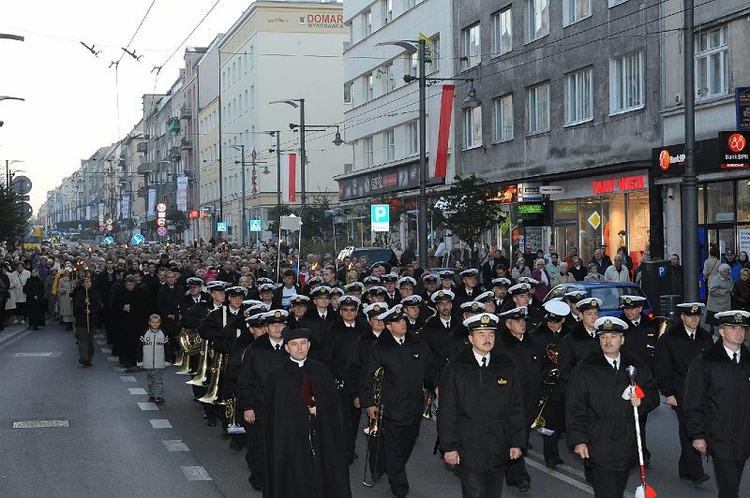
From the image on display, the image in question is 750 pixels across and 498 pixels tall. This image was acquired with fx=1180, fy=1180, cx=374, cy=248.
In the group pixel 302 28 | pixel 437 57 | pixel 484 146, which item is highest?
pixel 302 28

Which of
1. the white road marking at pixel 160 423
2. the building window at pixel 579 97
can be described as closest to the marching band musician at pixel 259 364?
the white road marking at pixel 160 423

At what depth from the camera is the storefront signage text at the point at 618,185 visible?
2977 cm

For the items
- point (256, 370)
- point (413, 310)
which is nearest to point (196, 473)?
point (256, 370)

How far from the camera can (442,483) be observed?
1035 cm

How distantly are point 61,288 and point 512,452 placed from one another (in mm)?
22269

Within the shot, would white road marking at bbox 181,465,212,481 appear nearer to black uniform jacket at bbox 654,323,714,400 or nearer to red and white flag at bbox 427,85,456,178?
black uniform jacket at bbox 654,323,714,400

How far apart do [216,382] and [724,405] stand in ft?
21.3

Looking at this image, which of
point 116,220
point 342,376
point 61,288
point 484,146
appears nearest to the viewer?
point 342,376

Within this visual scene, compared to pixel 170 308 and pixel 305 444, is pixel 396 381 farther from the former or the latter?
pixel 170 308

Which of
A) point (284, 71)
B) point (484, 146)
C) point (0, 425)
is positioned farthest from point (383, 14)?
point (0, 425)

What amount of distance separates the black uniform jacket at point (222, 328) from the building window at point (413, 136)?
33.3m

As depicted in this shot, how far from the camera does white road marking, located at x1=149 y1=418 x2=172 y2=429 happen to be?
13711 mm

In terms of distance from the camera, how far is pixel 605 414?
7711mm

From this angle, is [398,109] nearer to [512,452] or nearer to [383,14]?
[383,14]
